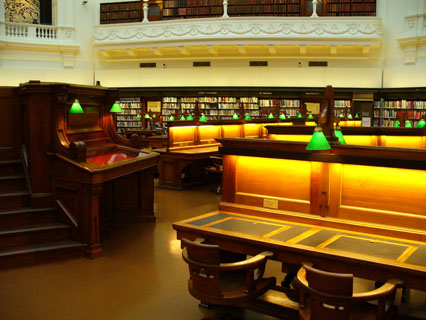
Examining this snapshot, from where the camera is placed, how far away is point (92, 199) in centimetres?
493

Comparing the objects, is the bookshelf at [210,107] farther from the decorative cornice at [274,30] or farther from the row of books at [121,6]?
the row of books at [121,6]

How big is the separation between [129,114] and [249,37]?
18.0 ft

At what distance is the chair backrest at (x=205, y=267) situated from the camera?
2824 mm

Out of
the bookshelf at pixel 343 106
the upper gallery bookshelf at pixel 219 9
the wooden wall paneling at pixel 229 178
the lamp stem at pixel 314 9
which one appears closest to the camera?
the wooden wall paneling at pixel 229 178

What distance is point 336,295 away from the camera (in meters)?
2.41

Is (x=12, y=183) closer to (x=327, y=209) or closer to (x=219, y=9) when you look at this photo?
(x=327, y=209)

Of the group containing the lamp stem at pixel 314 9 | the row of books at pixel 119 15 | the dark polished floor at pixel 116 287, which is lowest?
the dark polished floor at pixel 116 287

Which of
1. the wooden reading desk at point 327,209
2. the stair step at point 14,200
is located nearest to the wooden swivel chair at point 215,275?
the wooden reading desk at point 327,209

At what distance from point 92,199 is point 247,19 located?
38.0 ft

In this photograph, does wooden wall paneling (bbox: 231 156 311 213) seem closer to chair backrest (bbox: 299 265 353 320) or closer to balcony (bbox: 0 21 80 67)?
chair backrest (bbox: 299 265 353 320)

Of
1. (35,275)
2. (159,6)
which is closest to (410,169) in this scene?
(35,275)

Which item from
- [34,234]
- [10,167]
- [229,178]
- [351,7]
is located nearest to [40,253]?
[34,234]

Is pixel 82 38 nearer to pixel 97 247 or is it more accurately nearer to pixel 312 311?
pixel 97 247

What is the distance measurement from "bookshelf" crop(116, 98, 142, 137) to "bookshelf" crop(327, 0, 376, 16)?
789cm
